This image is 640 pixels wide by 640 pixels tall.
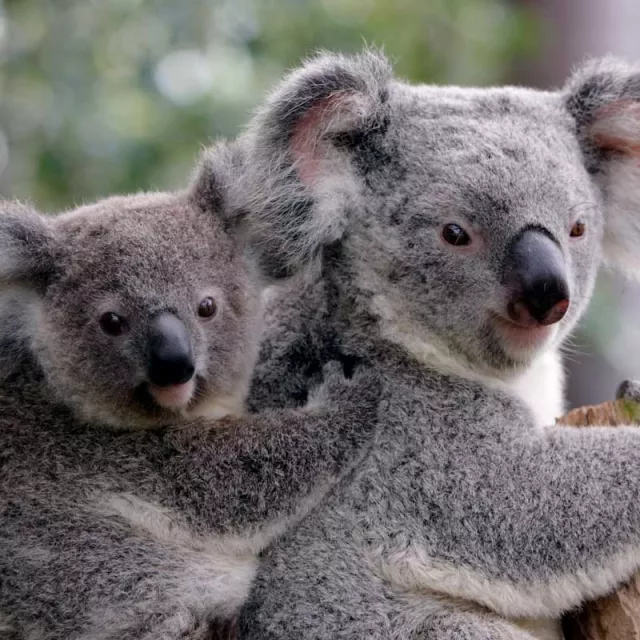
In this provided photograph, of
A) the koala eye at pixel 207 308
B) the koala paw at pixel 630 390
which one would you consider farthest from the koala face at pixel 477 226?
the koala eye at pixel 207 308

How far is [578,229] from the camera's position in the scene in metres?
3.17

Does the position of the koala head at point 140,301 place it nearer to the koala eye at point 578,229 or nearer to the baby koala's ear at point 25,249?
the baby koala's ear at point 25,249

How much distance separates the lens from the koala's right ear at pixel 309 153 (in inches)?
128

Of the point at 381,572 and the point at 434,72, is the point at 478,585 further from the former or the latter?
the point at 434,72

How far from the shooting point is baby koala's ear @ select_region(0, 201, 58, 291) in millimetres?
3167

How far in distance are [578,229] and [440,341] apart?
0.55 m

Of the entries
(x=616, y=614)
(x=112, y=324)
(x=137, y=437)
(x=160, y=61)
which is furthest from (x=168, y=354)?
(x=160, y=61)

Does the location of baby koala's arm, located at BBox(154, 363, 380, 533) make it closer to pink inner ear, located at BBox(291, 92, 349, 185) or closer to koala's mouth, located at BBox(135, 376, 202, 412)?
koala's mouth, located at BBox(135, 376, 202, 412)

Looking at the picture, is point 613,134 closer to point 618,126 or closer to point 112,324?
point 618,126

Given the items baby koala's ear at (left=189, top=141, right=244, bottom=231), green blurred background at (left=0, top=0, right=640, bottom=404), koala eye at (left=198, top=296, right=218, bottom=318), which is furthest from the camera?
green blurred background at (left=0, top=0, right=640, bottom=404)

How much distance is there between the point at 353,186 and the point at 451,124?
1.19 feet

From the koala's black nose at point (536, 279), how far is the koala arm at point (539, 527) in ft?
1.31

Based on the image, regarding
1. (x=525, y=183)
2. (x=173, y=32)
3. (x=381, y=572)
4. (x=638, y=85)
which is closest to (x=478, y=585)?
(x=381, y=572)

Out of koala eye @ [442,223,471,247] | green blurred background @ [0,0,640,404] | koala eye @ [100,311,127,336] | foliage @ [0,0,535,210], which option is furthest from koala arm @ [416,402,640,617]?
foliage @ [0,0,535,210]
